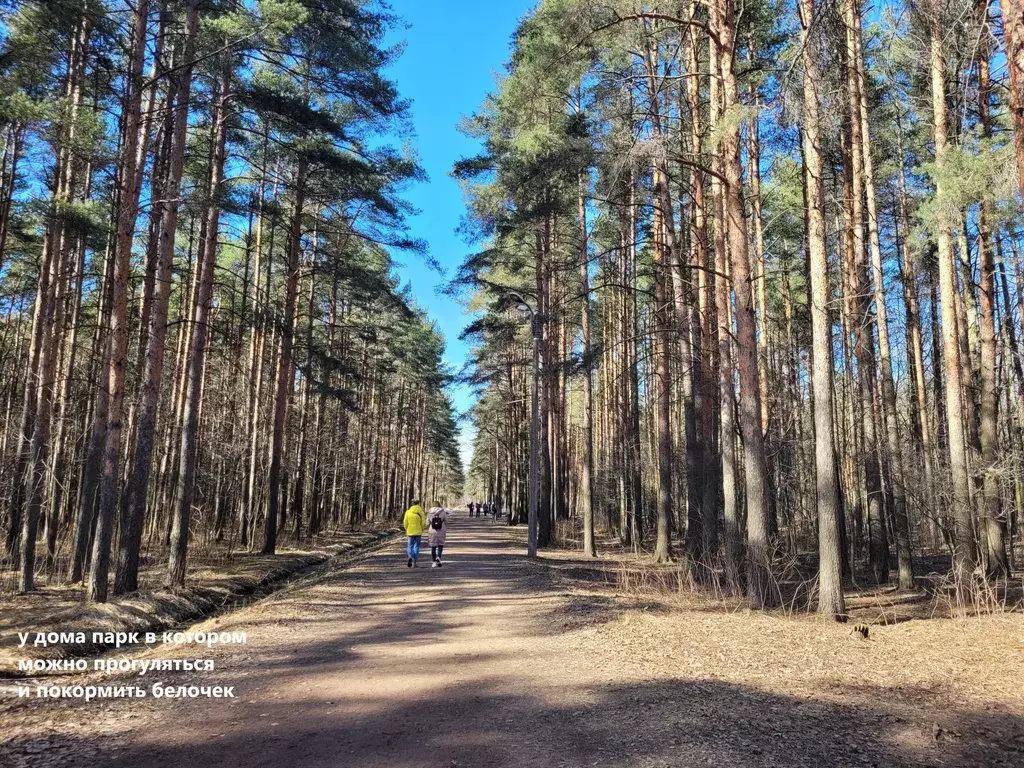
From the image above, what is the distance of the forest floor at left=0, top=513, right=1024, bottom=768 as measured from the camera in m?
3.92

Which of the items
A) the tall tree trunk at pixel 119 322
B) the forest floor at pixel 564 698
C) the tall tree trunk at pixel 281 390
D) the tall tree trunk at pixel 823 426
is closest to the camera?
the forest floor at pixel 564 698

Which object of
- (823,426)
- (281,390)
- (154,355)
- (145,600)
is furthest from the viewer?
(281,390)

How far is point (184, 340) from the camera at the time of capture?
18031 millimetres

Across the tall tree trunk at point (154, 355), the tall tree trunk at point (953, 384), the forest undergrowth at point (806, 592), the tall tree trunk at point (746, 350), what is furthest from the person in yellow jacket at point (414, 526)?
the tall tree trunk at point (953, 384)

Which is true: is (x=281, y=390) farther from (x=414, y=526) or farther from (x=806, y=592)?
(x=806, y=592)

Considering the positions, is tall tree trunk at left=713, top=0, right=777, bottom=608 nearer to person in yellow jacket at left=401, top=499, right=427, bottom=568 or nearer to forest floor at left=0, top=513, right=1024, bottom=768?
forest floor at left=0, top=513, right=1024, bottom=768

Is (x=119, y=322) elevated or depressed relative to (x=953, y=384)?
elevated

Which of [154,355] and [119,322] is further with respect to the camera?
[154,355]

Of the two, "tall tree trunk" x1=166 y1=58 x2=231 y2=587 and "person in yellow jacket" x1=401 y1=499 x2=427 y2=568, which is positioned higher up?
"tall tree trunk" x1=166 y1=58 x2=231 y2=587

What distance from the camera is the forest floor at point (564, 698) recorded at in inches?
154

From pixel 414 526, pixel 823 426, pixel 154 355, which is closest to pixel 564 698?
pixel 823 426

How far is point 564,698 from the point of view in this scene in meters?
4.98

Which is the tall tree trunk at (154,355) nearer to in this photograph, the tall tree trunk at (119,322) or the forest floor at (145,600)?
the tall tree trunk at (119,322)

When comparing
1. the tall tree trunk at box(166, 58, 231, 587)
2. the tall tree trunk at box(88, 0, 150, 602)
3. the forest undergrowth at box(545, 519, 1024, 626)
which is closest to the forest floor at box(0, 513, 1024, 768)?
the forest undergrowth at box(545, 519, 1024, 626)
